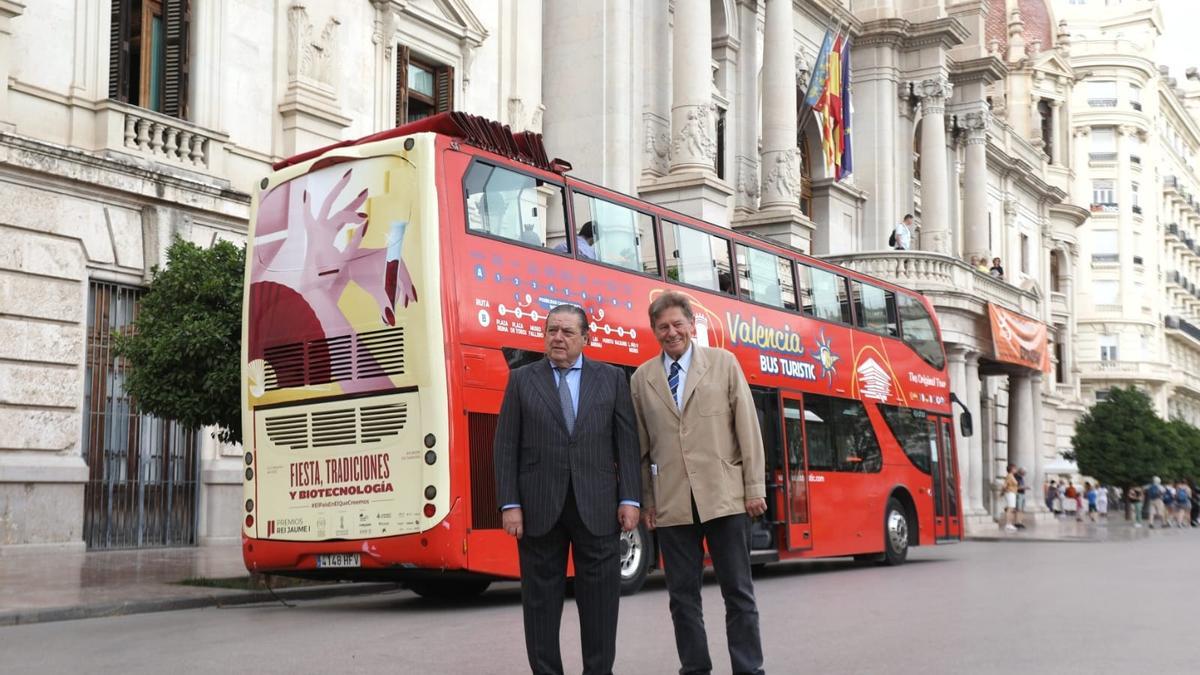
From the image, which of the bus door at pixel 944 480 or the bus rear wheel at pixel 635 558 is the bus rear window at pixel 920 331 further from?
the bus rear wheel at pixel 635 558

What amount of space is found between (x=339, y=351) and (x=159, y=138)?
7.93m

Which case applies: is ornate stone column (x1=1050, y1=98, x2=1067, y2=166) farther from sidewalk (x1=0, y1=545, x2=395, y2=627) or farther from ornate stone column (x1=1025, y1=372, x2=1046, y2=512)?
sidewalk (x1=0, y1=545, x2=395, y2=627)

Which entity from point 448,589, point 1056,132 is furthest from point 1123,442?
point 448,589

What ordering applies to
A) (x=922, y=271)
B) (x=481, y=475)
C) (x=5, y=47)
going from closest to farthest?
(x=481, y=475), (x=5, y=47), (x=922, y=271)

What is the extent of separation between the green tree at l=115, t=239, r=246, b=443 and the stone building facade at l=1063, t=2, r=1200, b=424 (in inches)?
2903

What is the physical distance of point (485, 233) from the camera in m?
12.1

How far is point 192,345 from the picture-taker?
13.4 m

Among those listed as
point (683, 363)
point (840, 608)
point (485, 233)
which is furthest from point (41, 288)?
point (683, 363)

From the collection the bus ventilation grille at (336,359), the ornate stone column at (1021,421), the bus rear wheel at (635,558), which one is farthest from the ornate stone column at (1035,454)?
the bus ventilation grille at (336,359)

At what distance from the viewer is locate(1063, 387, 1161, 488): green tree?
178 feet

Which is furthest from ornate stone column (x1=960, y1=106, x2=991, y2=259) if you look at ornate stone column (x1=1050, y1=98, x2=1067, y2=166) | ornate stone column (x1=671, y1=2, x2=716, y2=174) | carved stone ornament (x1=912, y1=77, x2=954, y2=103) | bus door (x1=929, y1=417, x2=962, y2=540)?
bus door (x1=929, y1=417, x2=962, y2=540)

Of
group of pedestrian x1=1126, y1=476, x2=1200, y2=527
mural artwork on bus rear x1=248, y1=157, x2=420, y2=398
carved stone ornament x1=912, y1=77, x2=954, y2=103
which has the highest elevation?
carved stone ornament x1=912, y1=77, x2=954, y2=103

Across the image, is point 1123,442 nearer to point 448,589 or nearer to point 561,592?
point 448,589

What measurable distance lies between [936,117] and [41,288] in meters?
33.6
